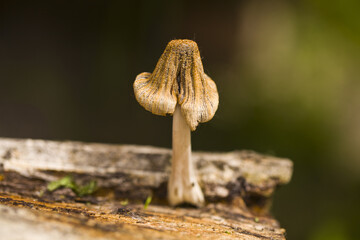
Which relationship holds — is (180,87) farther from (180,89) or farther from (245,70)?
(245,70)

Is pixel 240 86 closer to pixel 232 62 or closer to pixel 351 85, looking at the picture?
pixel 232 62

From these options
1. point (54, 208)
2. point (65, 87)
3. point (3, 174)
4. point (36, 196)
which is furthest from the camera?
point (65, 87)

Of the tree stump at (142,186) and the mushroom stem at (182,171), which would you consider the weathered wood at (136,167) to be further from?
the mushroom stem at (182,171)

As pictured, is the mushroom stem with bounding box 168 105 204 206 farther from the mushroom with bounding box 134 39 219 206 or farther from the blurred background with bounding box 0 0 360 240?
the blurred background with bounding box 0 0 360 240

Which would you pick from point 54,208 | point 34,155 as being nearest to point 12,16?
point 34,155

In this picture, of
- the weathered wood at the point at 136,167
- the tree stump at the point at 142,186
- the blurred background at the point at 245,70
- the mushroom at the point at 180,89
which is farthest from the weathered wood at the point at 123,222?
the blurred background at the point at 245,70

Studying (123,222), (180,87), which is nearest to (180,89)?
(180,87)

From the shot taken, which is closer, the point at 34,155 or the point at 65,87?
the point at 34,155
